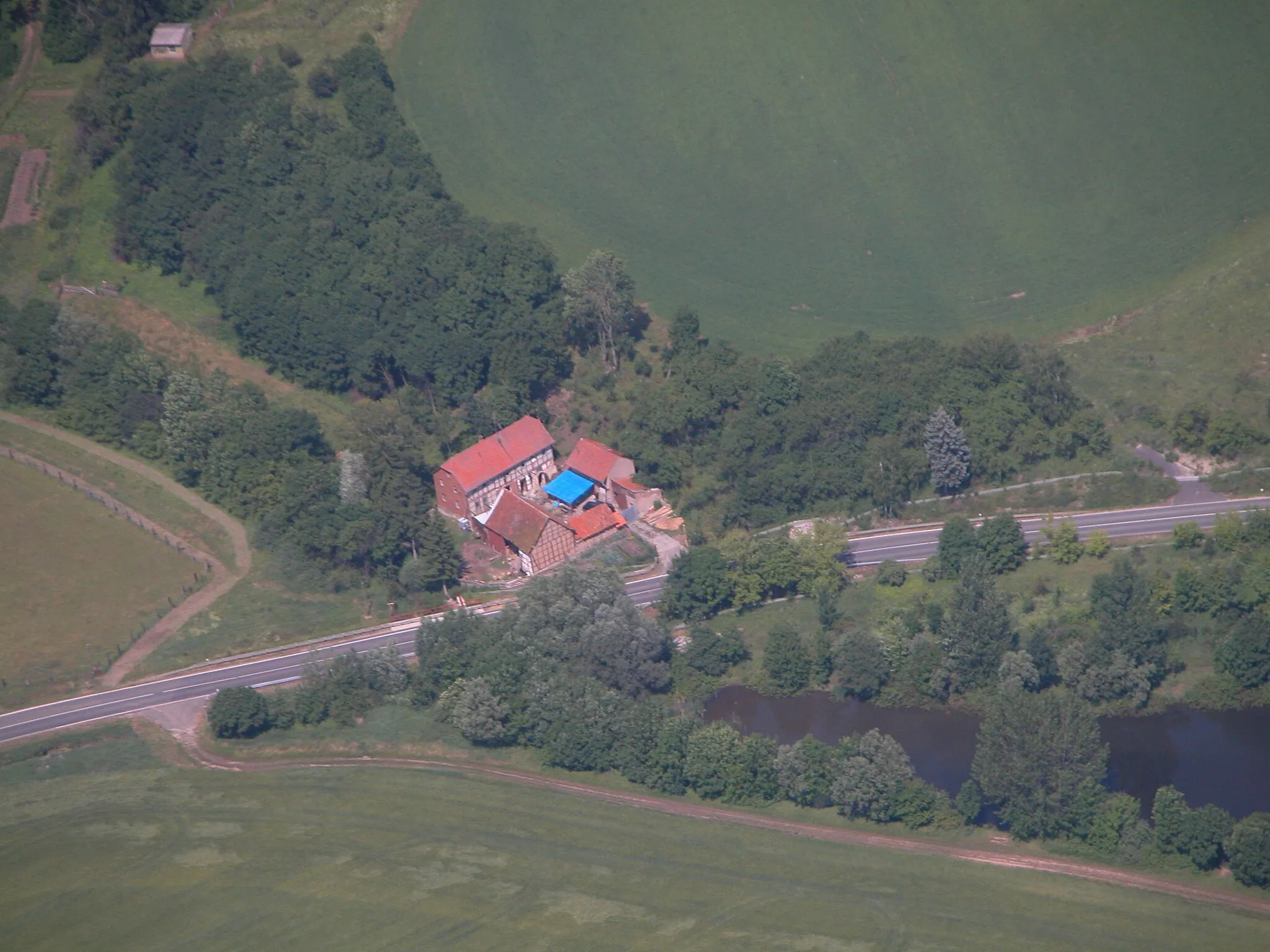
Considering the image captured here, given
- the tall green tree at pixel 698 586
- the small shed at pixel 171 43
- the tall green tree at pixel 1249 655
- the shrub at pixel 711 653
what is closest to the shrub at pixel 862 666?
the shrub at pixel 711 653

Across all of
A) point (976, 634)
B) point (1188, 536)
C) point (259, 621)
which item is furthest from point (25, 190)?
point (1188, 536)

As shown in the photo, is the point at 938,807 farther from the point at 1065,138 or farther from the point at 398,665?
the point at 1065,138

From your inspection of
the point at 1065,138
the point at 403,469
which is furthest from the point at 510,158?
the point at 1065,138

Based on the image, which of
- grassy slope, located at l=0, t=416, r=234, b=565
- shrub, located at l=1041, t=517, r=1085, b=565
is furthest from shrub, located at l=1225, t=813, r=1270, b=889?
grassy slope, located at l=0, t=416, r=234, b=565

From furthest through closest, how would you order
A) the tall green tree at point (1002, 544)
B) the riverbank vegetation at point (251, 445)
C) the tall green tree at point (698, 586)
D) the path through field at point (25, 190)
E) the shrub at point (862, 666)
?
1. the path through field at point (25, 190)
2. the riverbank vegetation at point (251, 445)
3. the tall green tree at point (1002, 544)
4. the tall green tree at point (698, 586)
5. the shrub at point (862, 666)

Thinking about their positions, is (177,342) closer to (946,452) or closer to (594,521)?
(594,521)

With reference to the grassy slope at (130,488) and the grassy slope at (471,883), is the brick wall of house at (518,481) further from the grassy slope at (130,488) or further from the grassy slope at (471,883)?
the grassy slope at (471,883)
